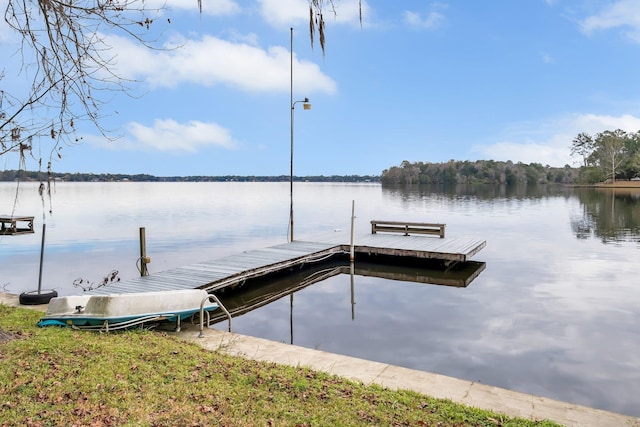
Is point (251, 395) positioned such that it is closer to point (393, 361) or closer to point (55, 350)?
point (55, 350)

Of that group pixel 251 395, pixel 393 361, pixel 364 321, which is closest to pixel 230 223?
pixel 364 321

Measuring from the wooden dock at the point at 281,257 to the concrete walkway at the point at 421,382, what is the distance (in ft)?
9.67

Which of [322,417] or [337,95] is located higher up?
[337,95]

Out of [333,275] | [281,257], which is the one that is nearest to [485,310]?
[333,275]

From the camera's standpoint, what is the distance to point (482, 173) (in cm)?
11125

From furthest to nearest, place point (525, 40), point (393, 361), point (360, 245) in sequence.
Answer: point (525, 40) → point (360, 245) → point (393, 361)

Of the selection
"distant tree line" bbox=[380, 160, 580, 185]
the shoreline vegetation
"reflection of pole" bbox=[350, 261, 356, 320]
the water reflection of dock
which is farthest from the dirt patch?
"distant tree line" bbox=[380, 160, 580, 185]

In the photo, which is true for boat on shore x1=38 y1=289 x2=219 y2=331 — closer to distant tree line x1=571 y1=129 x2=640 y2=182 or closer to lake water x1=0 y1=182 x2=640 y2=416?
lake water x1=0 y1=182 x2=640 y2=416

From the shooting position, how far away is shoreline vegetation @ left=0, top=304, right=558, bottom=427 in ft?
12.3

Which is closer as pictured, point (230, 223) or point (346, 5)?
point (346, 5)

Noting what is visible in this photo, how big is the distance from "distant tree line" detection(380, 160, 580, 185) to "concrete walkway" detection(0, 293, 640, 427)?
4365 inches

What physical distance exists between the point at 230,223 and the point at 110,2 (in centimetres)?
2690

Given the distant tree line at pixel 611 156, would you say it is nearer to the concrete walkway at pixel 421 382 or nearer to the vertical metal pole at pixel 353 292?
the vertical metal pole at pixel 353 292

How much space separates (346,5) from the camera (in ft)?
11.0
